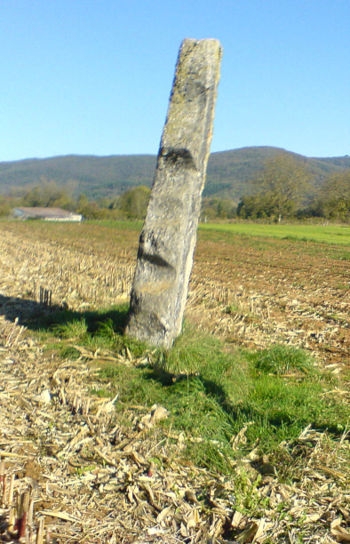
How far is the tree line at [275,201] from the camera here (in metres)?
65.1

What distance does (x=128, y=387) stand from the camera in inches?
231

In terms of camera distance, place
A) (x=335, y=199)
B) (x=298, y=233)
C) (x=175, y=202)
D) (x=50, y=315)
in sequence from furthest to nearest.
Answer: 1. (x=335, y=199)
2. (x=298, y=233)
3. (x=50, y=315)
4. (x=175, y=202)

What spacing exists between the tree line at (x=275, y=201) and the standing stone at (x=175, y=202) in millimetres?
57447

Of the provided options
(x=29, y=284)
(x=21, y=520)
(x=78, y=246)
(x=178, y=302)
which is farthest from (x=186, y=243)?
(x=78, y=246)

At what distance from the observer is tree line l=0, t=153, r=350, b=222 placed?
6512cm

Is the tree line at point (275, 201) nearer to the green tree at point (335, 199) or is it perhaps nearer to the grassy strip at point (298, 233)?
the green tree at point (335, 199)

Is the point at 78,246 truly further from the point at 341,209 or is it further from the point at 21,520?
the point at 341,209

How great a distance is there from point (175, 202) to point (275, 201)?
212 feet

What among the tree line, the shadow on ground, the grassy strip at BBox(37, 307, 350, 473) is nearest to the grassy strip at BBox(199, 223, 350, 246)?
the tree line

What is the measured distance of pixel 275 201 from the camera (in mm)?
70125

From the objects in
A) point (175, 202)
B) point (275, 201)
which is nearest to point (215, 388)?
point (175, 202)

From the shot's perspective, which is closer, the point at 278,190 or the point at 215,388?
the point at 215,388

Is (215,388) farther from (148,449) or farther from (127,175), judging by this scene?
(127,175)

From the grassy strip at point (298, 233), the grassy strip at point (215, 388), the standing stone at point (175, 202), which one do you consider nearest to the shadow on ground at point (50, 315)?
the grassy strip at point (215, 388)
